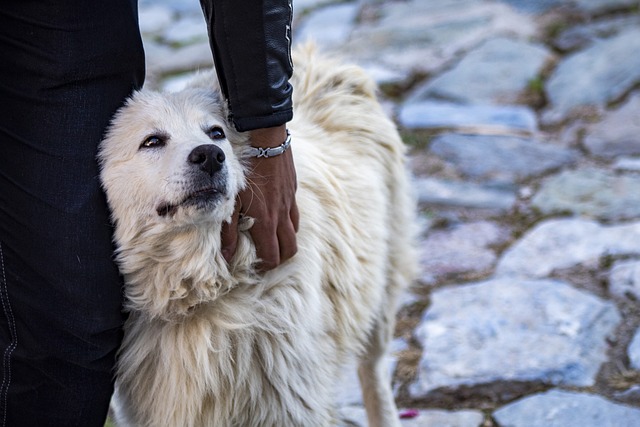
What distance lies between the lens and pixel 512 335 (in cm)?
323

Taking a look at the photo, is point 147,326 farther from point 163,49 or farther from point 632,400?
point 163,49

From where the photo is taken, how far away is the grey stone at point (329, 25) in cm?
715

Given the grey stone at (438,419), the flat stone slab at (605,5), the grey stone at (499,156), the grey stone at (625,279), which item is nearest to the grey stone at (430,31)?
the flat stone slab at (605,5)

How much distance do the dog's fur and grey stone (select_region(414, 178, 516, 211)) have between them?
1941mm

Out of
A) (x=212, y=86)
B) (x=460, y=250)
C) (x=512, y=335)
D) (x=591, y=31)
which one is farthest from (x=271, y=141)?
(x=591, y=31)

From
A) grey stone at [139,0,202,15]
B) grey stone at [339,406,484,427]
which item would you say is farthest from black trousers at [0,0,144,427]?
grey stone at [139,0,202,15]

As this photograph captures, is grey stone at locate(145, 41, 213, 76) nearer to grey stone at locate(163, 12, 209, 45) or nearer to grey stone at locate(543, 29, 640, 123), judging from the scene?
grey stone at locate(163, 12, 209, 45)

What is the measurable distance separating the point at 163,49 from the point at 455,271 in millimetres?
4512

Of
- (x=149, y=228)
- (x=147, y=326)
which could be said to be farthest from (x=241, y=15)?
(x=147, y=326)

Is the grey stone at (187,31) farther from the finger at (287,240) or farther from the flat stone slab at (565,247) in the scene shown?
the finger at (287,240)

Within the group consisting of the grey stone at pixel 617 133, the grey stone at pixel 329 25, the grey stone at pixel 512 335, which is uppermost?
the grey stone at pixel 329 25

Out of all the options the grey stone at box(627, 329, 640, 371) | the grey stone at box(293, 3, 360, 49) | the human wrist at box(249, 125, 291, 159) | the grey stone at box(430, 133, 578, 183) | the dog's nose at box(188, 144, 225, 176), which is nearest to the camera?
the dog's nose at box(188, 144, 225, 176)

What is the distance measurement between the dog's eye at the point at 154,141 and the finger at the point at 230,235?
0.79 ft

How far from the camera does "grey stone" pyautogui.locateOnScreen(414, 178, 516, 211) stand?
4.45 m
